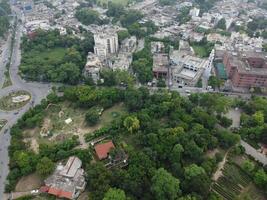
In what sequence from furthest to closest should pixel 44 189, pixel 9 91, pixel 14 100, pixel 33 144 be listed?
pixel 9 91 < pixel 14 100 < pixel 33 144 < pixel 44 189

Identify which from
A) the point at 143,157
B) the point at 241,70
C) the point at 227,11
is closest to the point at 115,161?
the point at 143,157

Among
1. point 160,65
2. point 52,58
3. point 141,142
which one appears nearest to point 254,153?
point 141,142

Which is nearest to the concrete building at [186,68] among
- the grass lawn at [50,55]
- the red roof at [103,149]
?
the red roof at [103,149]

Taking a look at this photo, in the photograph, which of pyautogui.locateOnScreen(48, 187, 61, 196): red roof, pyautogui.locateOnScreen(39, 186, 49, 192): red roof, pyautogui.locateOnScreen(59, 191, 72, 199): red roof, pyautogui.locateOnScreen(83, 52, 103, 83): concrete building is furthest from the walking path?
pyautogui.locateOnScreen(83, 52, 103, 83): concrete building

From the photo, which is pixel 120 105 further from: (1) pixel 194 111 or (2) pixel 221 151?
(2) pixel 221 151

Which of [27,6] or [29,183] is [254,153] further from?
[27,6]

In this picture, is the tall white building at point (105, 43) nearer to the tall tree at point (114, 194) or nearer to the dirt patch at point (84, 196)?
the dirt patch at point (84, 196)
